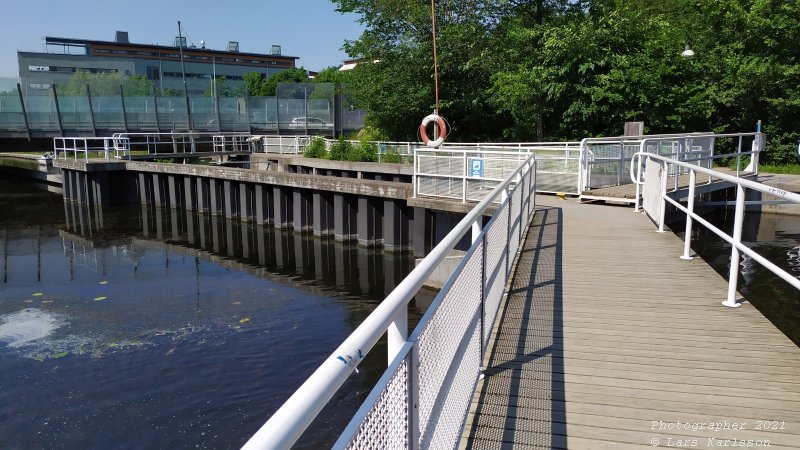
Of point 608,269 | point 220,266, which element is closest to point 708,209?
point 608,269

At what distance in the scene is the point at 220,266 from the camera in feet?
52.3

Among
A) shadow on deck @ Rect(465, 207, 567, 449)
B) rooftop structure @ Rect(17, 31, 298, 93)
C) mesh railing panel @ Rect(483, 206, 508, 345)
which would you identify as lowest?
shadow on deck @ Rect(465, 207, 567, 449)

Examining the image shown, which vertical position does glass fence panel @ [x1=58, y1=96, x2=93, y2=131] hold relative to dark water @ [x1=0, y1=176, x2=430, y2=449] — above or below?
above

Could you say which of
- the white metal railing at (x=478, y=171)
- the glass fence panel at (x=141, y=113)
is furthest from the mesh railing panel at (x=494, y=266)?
the glass fence panel at (x=141, y=113)

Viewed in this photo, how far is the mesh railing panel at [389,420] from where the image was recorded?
71.1 inches

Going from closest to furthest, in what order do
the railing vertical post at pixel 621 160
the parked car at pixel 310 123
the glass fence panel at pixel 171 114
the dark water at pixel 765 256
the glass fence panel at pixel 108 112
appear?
the dark water at pixel 765 256
the railing vertical post at pixel 621 160
the glass fence panel at pixel 108 112
the glass fence panel at pixel 171 114
the parked car at pixel 310 123

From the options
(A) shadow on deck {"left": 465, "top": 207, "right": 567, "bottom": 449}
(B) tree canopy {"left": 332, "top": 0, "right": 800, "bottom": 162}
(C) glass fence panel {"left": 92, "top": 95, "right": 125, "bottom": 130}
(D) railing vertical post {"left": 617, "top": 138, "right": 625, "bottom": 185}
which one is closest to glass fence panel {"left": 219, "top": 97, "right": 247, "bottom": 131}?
(C) glass fence panel {"left": 92, "top": 95, "right": 125, "bottom": 130}

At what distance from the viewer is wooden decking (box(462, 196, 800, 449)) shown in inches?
140

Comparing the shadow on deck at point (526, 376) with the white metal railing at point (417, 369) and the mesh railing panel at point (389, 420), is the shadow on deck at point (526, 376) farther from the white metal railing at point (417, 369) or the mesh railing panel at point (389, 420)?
the mesh railing panel at point (389, 420)

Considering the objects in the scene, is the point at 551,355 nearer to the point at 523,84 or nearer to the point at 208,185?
the point at 208,185

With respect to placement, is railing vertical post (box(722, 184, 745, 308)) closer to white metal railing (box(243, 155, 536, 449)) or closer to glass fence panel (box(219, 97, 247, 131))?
white metal railing (box(243, 155, 536, 449))

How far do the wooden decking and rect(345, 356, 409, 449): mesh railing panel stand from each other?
138 cm

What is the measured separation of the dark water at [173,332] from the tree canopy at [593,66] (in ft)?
49.9

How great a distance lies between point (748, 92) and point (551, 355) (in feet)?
89.2
